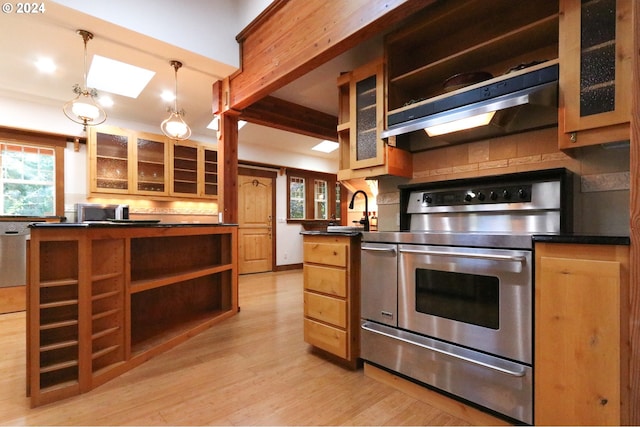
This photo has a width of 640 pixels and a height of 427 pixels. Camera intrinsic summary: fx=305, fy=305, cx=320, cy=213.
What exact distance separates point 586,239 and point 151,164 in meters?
5.24

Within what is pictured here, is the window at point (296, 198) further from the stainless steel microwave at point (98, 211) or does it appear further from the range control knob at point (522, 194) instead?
the range control knob at point (522, 194)

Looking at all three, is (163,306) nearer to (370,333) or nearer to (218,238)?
(218,238)

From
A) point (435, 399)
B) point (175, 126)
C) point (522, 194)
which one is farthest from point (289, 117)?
point (435, 399)

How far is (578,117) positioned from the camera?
1416 mm

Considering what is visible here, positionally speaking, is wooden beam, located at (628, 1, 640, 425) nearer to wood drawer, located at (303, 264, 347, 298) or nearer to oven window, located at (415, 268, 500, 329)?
oven window, located at (415, 268, 500, 329)

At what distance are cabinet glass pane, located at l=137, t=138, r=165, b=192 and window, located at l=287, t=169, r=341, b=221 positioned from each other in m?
2.51

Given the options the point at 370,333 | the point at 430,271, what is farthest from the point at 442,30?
the point at 370,333

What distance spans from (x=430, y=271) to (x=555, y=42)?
60.3 inches

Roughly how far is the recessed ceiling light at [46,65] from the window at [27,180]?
125 cm

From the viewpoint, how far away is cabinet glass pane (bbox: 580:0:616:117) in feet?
4.42

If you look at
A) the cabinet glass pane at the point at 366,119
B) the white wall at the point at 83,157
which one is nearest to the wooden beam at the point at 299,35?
the cabinet glass pane at the point at 366,119

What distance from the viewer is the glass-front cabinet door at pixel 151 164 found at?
15.4 feet

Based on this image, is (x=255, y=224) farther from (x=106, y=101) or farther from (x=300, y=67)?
(x=300, y=67)

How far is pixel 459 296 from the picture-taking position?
5.12 feet
